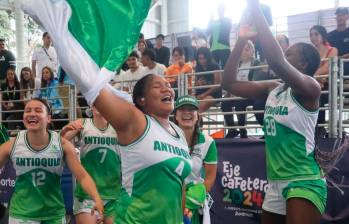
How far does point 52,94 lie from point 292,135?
6137 millimetres

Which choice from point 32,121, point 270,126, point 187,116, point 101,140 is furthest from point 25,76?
point 270,126

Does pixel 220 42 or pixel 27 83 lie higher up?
pixel 220 42

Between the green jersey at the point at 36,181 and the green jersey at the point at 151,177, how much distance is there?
1689 millimetres

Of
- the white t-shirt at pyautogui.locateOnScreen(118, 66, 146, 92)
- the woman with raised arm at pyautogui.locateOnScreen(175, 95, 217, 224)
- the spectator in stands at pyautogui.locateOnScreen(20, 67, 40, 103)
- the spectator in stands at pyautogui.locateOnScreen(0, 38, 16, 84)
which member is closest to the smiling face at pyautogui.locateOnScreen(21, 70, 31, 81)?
the spectator in stands at pyautogui.locateOnScreen(20, 67, 40, 103)

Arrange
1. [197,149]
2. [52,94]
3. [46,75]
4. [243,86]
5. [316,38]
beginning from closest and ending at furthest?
[243,86] < [197,149] < [316,38] < [52,94] < [46,75]

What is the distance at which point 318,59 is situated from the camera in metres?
3.44

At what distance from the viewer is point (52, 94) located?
8.62 metres

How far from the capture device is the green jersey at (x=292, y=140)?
3.34 meters

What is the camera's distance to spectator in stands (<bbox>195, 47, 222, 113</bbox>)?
710 cm

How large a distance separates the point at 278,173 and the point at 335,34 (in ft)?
13.4

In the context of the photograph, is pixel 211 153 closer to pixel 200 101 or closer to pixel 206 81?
pixel 200 101

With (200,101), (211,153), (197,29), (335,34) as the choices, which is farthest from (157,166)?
(197,29)

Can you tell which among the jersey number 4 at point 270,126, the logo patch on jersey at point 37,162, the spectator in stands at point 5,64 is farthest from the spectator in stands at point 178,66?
the spectator in stands at point 5,64

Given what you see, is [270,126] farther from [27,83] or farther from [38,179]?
[27,83]
